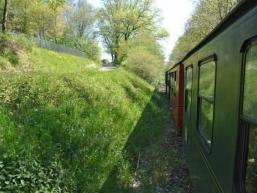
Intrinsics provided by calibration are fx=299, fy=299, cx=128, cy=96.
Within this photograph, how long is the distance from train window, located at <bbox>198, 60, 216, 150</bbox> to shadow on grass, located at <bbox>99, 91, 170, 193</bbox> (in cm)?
216

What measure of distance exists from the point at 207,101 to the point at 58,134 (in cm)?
336

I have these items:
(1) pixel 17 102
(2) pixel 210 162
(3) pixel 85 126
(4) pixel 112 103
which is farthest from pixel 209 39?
(4) pixel 112 103

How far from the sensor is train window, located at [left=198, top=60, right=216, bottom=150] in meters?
3.40

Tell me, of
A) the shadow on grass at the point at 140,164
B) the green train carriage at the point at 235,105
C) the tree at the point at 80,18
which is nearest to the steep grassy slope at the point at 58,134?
the shadow on grass at the point at 140,164

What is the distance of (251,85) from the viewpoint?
6.48 ft

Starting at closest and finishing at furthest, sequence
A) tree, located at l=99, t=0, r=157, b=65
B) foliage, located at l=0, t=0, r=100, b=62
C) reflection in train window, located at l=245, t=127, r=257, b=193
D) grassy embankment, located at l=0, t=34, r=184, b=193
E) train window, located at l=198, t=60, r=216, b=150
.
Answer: reflection in train window, located at l=245, t=127, r=257, b=193, train window, located at l=198, t=60, r=216, b=150, grassy embankment, located at l=0, t=34, r=184, b=193, foliage, located at l=0, t=0, r=100, b=62, tree, located at l=99, t=0, r=157, b=65

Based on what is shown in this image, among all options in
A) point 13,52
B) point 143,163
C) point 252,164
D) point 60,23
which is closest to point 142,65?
point 60,23

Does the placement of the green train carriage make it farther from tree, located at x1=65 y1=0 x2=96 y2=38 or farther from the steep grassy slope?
tree, located at x1=65 y1=0 x2=96 y2=38

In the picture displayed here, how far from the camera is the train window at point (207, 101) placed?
3.40 meters

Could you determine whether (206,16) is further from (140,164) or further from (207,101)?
(207,101)

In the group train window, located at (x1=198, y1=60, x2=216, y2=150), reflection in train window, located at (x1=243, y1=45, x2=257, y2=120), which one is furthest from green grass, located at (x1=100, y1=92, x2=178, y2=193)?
reflection in train window, located at (x1=243, y1=45, x2=257, y2=120)

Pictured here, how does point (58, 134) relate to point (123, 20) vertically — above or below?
below

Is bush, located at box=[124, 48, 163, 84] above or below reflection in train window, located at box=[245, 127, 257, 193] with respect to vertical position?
above

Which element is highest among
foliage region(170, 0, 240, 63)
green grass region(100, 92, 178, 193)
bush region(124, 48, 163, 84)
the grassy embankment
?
foliage region(170, 0, 240, 63)
